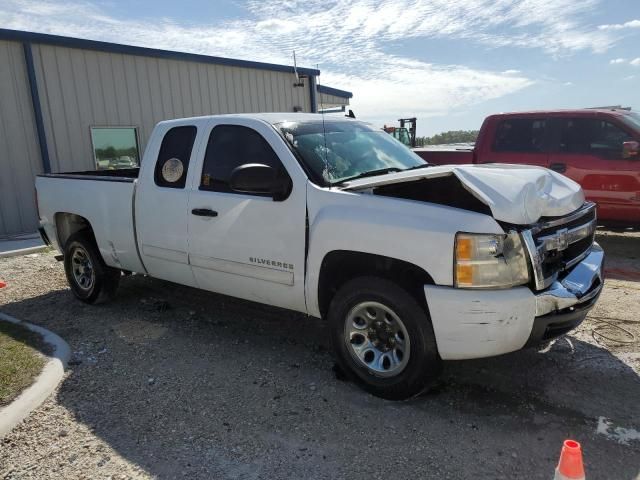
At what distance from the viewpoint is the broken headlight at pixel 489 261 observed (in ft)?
9.85

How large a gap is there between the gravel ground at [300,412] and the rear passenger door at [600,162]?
270 centimetres

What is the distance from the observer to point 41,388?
147 inches

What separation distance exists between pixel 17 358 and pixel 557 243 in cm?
412

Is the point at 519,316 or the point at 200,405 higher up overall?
the point at 519,316

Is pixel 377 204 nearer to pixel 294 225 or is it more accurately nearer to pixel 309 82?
pixel 294 225

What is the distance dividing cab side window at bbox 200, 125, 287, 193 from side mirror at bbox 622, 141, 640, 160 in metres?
5.38

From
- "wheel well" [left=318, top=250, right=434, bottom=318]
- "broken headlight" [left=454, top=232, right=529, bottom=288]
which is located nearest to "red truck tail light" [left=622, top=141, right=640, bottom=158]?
"broken headlight" [left=454, top=232, right=529, bottom=288]

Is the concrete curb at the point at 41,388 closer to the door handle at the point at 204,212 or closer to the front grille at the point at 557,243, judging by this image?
the door handle at the point at 204,212

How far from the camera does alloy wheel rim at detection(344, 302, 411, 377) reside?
135 inches

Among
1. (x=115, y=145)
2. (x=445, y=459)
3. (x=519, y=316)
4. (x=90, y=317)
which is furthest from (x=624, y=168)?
(x=115, y=145)

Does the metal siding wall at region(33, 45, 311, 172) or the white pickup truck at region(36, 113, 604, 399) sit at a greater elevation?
the metal siding wall at region(33, 45, 311, 172)

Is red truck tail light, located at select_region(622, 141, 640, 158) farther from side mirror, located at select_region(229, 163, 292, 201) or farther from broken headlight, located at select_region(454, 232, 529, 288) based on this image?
side mirror, located at select_region(229, 163, 292, 201)

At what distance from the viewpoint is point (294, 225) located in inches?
148

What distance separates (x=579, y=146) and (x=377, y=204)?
547 cm
